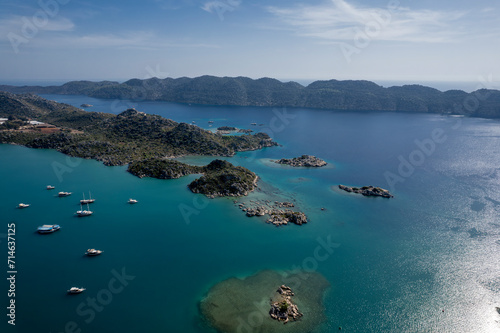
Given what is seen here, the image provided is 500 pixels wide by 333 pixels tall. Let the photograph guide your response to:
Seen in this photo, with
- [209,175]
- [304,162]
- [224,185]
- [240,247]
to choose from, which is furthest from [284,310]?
[304,162]

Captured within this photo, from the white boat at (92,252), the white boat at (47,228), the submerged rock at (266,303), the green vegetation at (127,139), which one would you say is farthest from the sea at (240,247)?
the green vegetation at (127,139)

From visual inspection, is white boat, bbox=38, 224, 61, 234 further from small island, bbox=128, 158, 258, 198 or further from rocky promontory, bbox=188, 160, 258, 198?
rocky promontory, bbox=188, 160, 258, 198

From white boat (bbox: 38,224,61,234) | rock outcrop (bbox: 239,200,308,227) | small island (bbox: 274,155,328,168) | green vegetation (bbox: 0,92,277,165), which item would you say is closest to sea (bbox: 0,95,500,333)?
rock outcrop (bbox: 239,200,308,227)

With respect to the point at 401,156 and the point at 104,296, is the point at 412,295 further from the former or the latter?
the point at 401,156

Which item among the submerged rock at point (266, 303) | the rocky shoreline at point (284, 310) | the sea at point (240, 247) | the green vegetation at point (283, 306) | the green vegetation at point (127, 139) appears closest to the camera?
the submerged rock at point (266, 303)

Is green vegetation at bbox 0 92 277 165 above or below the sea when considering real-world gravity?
above

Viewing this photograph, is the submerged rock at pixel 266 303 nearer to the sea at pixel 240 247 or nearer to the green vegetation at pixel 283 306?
the green vegetation at pixel 283 306
